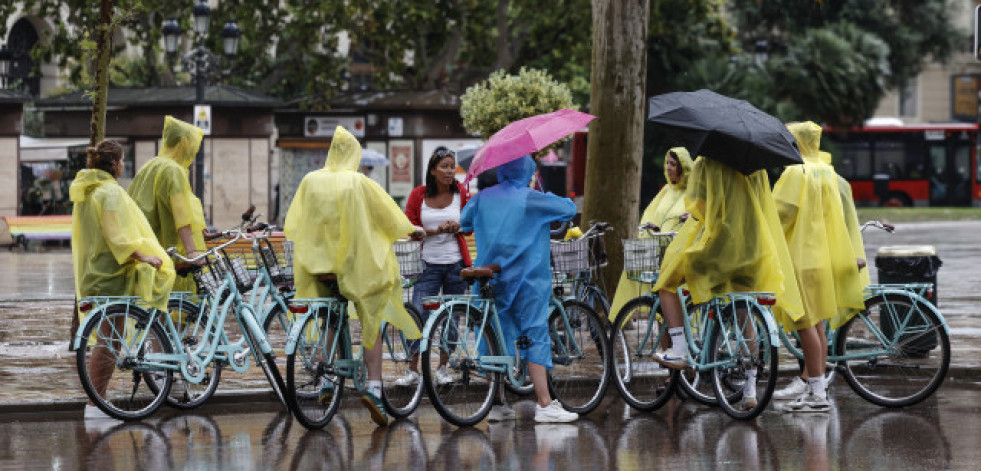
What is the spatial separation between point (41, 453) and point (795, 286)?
4.28m

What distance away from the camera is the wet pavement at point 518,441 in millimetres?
8070

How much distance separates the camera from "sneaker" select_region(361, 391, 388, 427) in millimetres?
9172

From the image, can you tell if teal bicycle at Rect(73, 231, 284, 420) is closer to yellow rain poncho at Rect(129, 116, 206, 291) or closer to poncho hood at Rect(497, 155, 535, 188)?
yellow rain poncho at Rect(129, 116, 206, 291)

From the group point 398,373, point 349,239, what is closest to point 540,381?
point 349,239

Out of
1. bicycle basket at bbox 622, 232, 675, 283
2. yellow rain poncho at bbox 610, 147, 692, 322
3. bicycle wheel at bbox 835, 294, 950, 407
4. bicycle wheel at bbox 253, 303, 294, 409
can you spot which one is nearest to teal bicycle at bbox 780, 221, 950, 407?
bicycle wheel at bbox 835, 294, 950, 407

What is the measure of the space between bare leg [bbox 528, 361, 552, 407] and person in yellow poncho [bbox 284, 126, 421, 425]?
0.84 metres

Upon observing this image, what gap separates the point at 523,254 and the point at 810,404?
6.47ft

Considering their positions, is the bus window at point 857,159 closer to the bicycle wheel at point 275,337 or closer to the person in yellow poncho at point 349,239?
the bicycle wheel at point 275,337

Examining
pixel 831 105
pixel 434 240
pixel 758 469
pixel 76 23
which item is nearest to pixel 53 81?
pixel 76 23

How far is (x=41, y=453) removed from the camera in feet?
27.6

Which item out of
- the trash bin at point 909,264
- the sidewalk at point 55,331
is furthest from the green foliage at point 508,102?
the trash bin at point 909,264

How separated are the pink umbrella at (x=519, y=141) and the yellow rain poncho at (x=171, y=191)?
79.0 inches

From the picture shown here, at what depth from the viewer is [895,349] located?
33.1ft

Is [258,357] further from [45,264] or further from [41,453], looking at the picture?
[45,264]
